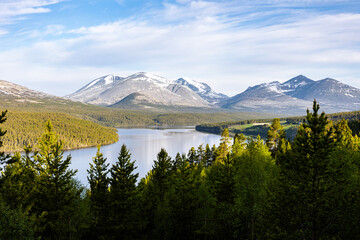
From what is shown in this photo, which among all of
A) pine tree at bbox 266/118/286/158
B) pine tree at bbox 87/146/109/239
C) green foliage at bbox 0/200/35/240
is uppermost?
pine tree at bbox 266/118/286/158

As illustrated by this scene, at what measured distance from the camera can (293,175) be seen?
27297 millimetres

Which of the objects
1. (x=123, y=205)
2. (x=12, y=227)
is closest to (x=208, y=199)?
(x=123, y=205)

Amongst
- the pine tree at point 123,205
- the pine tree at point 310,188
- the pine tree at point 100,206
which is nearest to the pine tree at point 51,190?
the pine tree at point 100,206

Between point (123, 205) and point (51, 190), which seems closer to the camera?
point (51, 190)

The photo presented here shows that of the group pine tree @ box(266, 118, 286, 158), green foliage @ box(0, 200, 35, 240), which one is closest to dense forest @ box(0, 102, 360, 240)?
green foliage @ box(0, 200, 35, 240)

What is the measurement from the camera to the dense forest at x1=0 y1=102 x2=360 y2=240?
26.2 m

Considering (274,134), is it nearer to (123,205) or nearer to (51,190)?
(123,205)

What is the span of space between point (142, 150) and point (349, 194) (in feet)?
557

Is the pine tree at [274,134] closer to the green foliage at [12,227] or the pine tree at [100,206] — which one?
the pine tree at [100,206]

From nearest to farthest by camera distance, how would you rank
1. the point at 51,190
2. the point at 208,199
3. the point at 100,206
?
1. the point at 51,190
2. the point at 208,199
3. the point at 100,206

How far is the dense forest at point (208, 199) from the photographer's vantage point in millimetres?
26156

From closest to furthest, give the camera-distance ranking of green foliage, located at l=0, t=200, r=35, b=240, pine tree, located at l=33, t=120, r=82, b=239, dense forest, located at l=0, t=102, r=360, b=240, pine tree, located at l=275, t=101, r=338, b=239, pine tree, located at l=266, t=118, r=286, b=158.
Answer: green foliage, located at l=0, t=200, r=35, b=240
pine tree, located at l=275, t=101, r=338, b=239
dense forest, located at l=0, t=102, r=360, b=240
pine tree, located at l=33, t=120, r=82, b=239
pine tree, located at l=266, t=118, r=286, b=158

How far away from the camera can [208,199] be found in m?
40.5

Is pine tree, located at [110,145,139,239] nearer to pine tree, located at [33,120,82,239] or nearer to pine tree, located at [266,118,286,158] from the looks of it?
pine tree, located at [33,120,82,239]
